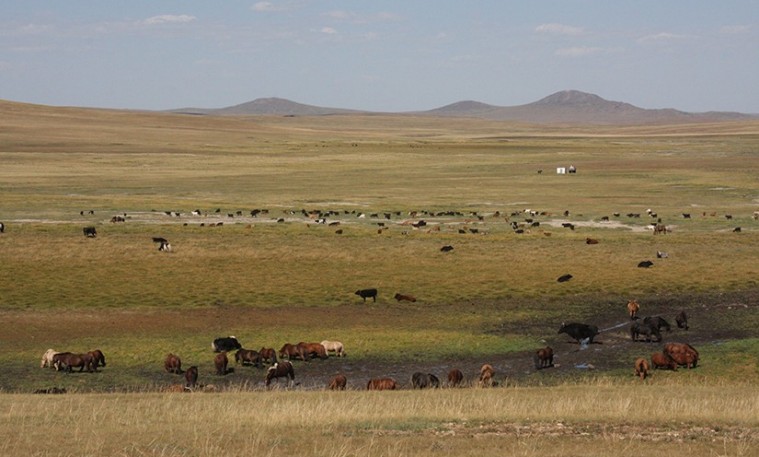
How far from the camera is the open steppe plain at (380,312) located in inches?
527

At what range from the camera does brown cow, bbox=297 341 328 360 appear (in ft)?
78.3

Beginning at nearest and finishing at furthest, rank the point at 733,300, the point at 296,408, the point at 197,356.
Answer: the point at 296,408, the point at 197,356, the point at 733,300

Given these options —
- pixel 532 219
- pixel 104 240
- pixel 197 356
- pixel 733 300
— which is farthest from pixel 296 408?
pixel 532 219

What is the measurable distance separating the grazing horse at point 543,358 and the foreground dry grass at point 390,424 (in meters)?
5.10

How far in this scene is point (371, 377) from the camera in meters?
22.6

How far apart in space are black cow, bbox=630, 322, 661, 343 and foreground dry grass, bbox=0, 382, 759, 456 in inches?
318

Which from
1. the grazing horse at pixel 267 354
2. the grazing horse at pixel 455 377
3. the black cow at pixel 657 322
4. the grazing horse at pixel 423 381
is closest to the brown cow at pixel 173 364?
the grazing horse at pixel 267 354

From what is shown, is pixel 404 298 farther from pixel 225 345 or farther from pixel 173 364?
pixel 173 364

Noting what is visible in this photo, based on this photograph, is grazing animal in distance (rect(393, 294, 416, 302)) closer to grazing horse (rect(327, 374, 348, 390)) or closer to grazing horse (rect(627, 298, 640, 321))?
grazing horse (rect(627, 298, 640, 321))

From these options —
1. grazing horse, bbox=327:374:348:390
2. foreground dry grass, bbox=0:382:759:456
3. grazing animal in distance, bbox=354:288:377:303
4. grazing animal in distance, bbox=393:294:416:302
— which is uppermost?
foreground dry grass, bbox=0:382:759:456

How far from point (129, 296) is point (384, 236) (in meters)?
17.0

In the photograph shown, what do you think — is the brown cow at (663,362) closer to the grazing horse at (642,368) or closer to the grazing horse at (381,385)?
the grazing horse at (642,368)

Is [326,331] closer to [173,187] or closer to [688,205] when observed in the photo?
[688,205]

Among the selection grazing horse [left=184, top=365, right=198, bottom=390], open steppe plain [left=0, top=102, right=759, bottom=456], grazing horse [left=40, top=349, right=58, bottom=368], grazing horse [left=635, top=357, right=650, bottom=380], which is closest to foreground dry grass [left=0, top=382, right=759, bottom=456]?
open steppe plain [left=0, top=102, right=759, bottom=456]
